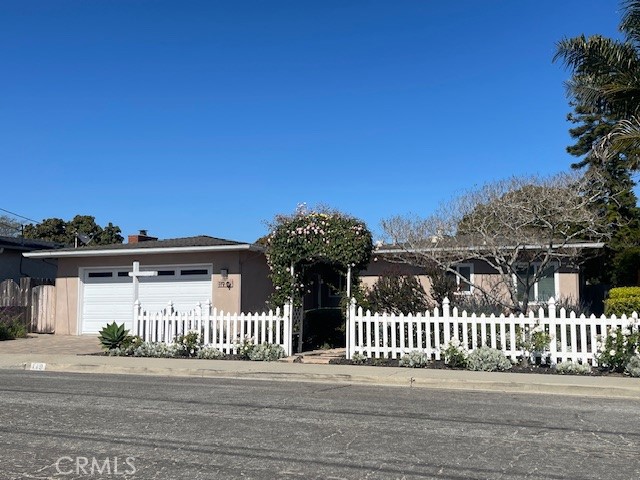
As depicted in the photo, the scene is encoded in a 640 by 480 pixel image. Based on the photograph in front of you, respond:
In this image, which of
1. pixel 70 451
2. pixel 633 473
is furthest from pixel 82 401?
pixel 633 473

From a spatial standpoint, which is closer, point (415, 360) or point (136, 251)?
point (415, 360)

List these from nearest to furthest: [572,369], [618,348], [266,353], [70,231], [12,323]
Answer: [618,348] < [572,369] < [266,353] < [12,323] < [70,231]

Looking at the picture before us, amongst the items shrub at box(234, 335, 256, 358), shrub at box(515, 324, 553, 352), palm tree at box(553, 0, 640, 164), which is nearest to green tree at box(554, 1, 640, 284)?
palm tree at box(553, 0, 640, 164)

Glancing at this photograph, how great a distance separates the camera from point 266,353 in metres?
14.4

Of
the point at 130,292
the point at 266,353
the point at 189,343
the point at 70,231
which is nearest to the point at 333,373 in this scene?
the point at 266,353

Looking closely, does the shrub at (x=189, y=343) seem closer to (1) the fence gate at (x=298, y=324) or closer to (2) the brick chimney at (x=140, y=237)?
(1) the fence gate at (x=298, y=324)

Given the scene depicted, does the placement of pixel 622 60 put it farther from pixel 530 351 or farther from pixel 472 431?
pixel 472 431

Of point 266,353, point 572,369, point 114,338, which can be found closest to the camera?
point 572,369

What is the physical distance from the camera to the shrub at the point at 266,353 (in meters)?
14.4

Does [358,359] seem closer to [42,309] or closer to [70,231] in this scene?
[42,309]

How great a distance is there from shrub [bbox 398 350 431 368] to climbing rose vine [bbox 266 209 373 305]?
9.55ft

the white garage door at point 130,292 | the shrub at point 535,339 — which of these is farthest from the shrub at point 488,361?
the white garage door at point 130,292

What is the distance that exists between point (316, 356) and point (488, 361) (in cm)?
429

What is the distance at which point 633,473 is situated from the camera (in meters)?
5.39
